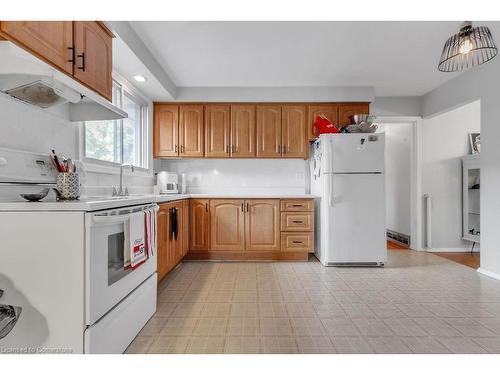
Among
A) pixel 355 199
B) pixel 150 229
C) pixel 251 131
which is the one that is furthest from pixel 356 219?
pixel 150 229

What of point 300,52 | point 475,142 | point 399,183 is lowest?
point 399,183

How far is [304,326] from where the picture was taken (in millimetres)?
2082

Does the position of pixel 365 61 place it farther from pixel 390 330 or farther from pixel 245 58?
pixel 390 330

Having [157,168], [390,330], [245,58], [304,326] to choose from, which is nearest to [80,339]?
[304,326]

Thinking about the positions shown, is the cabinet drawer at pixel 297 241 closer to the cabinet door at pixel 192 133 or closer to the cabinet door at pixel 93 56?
the cabinet door at pixel 192 133

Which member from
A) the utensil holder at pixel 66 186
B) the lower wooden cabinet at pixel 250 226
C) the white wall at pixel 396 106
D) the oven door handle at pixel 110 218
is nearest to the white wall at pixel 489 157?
the white wall at pixel 396 106

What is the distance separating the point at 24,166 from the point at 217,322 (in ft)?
5.12

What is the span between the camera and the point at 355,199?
3.74m

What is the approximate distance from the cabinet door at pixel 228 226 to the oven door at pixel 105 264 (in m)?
2.12

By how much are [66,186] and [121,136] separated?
167 cm

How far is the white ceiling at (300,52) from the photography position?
9.00 feet

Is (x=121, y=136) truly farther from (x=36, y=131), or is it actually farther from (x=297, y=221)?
(x=297, y=221)

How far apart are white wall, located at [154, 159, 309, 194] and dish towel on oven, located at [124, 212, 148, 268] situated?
2.70m

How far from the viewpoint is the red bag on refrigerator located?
156 inches
